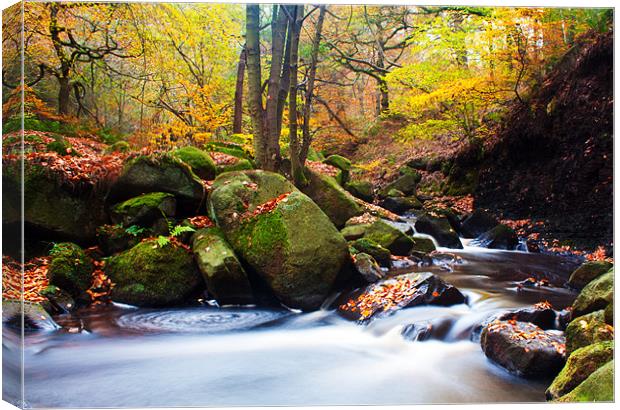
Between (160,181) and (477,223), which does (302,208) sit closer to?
(160,181)

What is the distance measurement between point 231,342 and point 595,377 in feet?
7.72

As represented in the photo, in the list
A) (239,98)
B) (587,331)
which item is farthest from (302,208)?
(239,98)

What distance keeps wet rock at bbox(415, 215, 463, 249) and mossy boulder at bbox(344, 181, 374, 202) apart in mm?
937

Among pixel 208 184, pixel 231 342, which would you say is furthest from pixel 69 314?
pixel 208 184

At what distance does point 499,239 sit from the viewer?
487 cm

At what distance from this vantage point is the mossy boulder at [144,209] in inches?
192

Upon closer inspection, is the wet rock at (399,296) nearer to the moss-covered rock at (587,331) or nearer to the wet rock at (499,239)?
the moss-covered rock at (587,331)

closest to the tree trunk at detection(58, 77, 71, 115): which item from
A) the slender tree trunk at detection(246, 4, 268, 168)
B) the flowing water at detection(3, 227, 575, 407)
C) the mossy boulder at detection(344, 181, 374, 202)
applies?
the flowing water at detection(3, 227, 575, 407)

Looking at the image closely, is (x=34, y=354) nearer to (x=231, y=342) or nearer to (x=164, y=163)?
(x=231, y=342)

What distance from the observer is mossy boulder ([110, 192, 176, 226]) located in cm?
489

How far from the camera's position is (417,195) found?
7.24m

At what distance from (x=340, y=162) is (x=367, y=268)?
263 cm

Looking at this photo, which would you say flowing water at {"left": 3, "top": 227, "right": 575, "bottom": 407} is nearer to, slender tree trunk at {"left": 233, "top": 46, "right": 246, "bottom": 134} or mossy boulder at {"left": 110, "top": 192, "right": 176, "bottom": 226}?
mossy boulder at {"left": 110, "top": 192, "right": 176, "bottom": 226}

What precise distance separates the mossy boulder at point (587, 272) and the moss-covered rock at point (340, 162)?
3.74 metres
